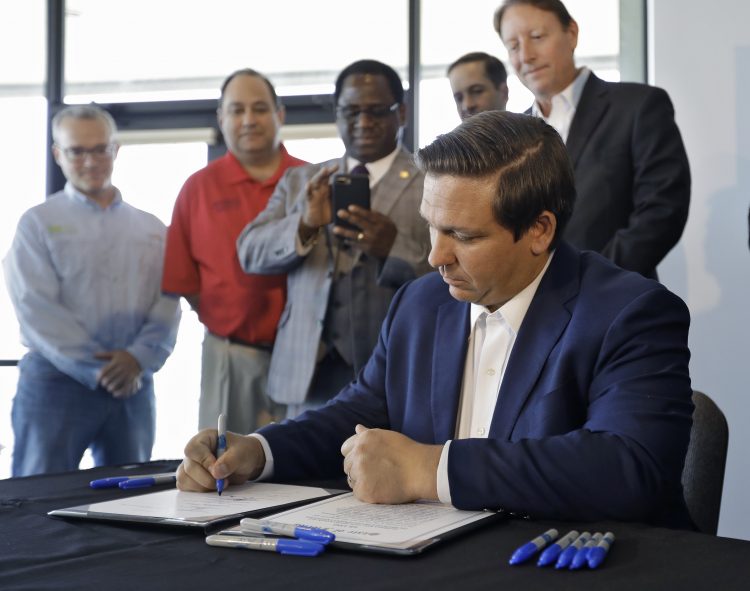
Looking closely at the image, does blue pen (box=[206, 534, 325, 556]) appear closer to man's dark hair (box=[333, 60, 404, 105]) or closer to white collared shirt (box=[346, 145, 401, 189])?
white collared shirt (box=[346, 145, 401, 189])

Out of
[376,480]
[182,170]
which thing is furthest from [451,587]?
[182,170]

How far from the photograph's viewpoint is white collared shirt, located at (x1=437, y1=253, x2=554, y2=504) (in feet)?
6.01

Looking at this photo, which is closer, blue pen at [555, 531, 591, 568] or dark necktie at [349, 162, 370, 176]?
blue pen at [555, 531, 591, 568]

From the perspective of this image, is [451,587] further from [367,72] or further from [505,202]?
[367,72]

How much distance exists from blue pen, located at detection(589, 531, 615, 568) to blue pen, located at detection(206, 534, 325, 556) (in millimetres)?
336

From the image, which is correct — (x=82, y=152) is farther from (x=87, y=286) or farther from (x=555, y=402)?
(x=555, y=402)

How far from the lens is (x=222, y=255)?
3.73 m

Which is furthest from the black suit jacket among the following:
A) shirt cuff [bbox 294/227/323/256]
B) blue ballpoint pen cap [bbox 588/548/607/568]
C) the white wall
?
blue ballpoint pen cap [bbox 588/548/607/568]

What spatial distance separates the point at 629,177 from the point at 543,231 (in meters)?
1.31

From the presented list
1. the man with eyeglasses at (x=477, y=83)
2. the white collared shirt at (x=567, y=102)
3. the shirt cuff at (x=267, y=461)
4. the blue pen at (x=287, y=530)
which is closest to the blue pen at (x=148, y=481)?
the shirt cuff at (x=267, y=461)

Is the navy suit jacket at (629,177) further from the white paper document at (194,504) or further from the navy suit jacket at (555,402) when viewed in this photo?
the white paper document at (194,504)

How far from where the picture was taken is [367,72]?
3.42 metres

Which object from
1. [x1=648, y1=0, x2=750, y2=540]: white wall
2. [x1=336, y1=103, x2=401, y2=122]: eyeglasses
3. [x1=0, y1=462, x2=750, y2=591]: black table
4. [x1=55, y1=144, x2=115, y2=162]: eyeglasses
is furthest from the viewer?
[x1=648, y1=0, x2=750, y2=540]: white wall

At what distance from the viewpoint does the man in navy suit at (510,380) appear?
4.85 feet
